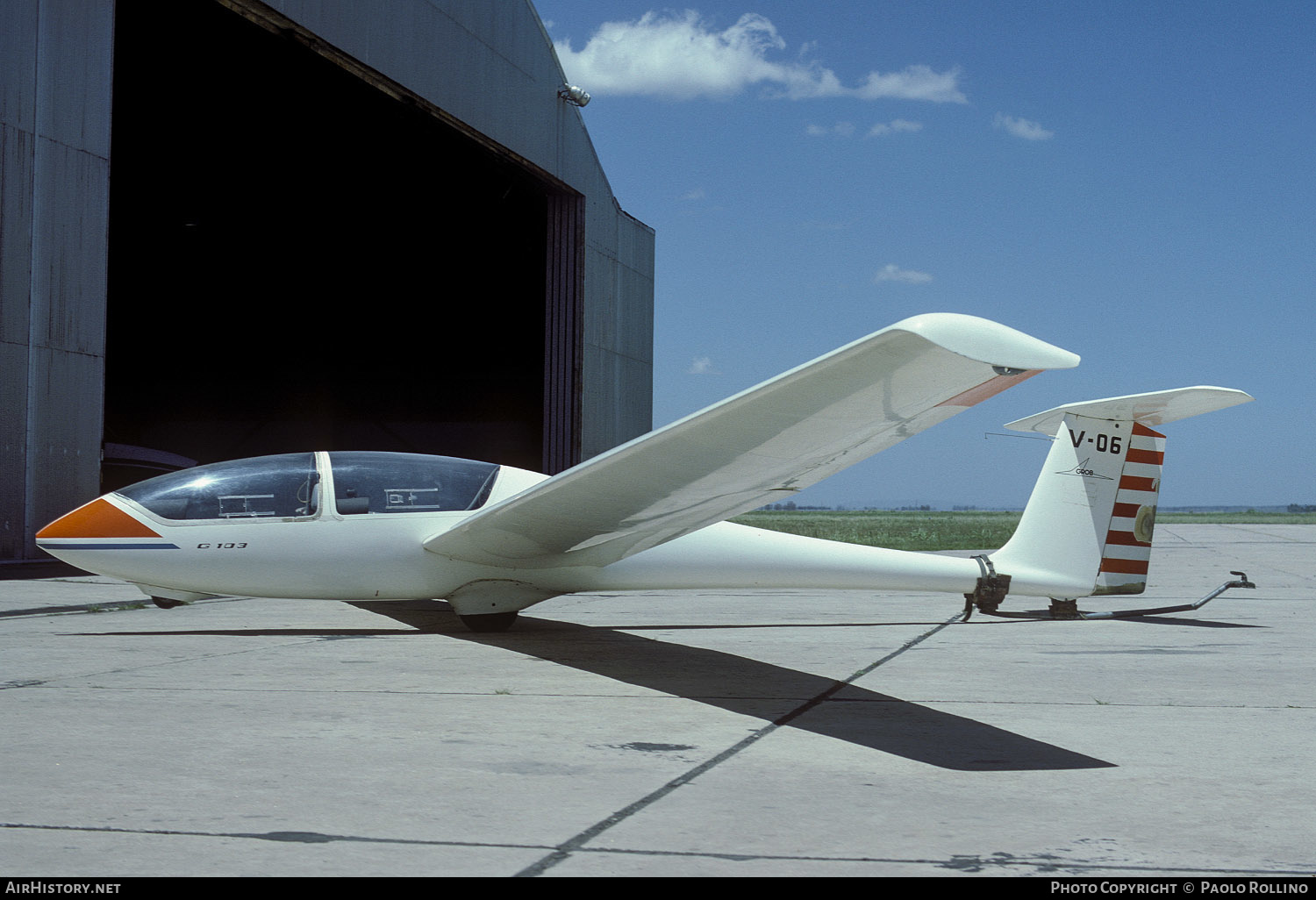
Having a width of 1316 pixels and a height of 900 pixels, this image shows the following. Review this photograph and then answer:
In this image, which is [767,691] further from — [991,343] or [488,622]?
[488,622]

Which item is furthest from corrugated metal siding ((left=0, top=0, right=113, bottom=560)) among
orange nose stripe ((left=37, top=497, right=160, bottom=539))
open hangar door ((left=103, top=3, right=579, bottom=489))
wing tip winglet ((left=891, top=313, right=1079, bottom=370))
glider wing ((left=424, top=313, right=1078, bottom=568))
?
wing tip winglet ((left=891, top=313, right=1079, bottom=370))

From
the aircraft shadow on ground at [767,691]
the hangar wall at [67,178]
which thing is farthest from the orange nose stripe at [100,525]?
the hangar wall at [67,178]

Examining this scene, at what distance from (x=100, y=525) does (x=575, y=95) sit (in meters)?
18.0

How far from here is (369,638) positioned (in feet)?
26.3

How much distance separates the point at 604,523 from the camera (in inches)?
272

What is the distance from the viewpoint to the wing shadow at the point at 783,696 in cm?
434

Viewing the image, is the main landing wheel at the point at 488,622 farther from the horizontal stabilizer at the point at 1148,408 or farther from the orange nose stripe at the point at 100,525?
the horizontal stabilizer at the point at 1148,408

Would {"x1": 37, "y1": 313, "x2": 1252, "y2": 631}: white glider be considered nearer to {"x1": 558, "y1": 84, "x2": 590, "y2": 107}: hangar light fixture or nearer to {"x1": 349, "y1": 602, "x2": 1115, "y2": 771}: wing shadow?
{"x1": 349, "y1": 602, "x2": 1115, "y2": 771}: wing shadow

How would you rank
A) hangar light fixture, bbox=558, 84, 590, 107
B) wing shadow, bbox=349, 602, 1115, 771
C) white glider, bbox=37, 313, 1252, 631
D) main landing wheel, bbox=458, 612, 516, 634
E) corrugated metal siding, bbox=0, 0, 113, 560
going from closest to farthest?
wing shadow, bbox=349, 602, 1115, 771, white glider, bbox=37, 313, 1252, 631, main landing wheel, bbox=458, 612, 516, 634, corrugated metal siding, bbox=0, 0, 113, 560, hangar light fixture, bbox=558, 84, 590, 107

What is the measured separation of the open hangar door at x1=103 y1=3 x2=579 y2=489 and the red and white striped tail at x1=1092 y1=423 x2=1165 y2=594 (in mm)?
13497

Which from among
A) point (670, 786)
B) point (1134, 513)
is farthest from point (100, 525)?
point (1134, 513)

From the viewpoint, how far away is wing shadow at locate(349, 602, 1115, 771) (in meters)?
4.34

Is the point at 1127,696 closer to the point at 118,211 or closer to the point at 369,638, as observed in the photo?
Result: the point at 369,638

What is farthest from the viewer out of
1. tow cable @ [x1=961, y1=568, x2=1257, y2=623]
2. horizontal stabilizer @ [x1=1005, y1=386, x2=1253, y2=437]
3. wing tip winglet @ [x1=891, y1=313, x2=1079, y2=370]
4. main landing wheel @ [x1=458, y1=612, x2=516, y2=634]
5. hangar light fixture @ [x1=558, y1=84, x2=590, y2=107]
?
hangar light fixture @ [x1=558, y1=84, x2=590, y2=107]
